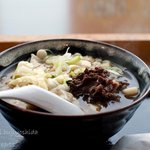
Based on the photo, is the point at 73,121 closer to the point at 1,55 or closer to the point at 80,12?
the point at 1,55

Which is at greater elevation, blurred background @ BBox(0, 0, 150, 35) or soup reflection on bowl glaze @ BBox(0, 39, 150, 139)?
soup reflection on bowl glaze @ BBox(0, 39, 150, 139)

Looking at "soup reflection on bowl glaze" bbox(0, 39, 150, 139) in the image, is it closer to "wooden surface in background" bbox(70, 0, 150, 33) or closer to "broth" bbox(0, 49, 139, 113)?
"broth" bbox(0, 49, 139, 113)

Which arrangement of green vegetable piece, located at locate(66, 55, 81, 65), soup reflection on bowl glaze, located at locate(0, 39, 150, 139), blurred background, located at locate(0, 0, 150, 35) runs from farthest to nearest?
blurred background, located at locate(0, 0, 150, 35), green vegetable piece, located at locate(66, 55, 81, 65), soup reflection on bowl glaze, located at locate(0, 39, 150, 139)

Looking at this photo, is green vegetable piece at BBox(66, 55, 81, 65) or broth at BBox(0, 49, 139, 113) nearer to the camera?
broth at BBox(0, 49, 139, 113)

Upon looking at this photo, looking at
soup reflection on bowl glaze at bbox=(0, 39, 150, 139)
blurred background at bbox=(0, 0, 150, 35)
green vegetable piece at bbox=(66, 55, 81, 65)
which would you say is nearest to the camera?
soup reflection on bowl glaze at bbox=(0, 39, 150, 139)

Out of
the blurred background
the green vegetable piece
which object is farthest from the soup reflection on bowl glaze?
the blurred background

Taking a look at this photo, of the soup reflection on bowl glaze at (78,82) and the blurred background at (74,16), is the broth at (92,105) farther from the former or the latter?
the blurred background at (74,16)

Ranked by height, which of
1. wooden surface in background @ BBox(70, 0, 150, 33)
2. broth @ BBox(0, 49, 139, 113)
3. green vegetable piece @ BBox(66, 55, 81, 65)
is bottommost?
wooden surface in background @ BBox(70, 0, 150, 33)

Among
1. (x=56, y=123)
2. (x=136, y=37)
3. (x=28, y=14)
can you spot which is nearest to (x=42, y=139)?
(x=56, y=123)
